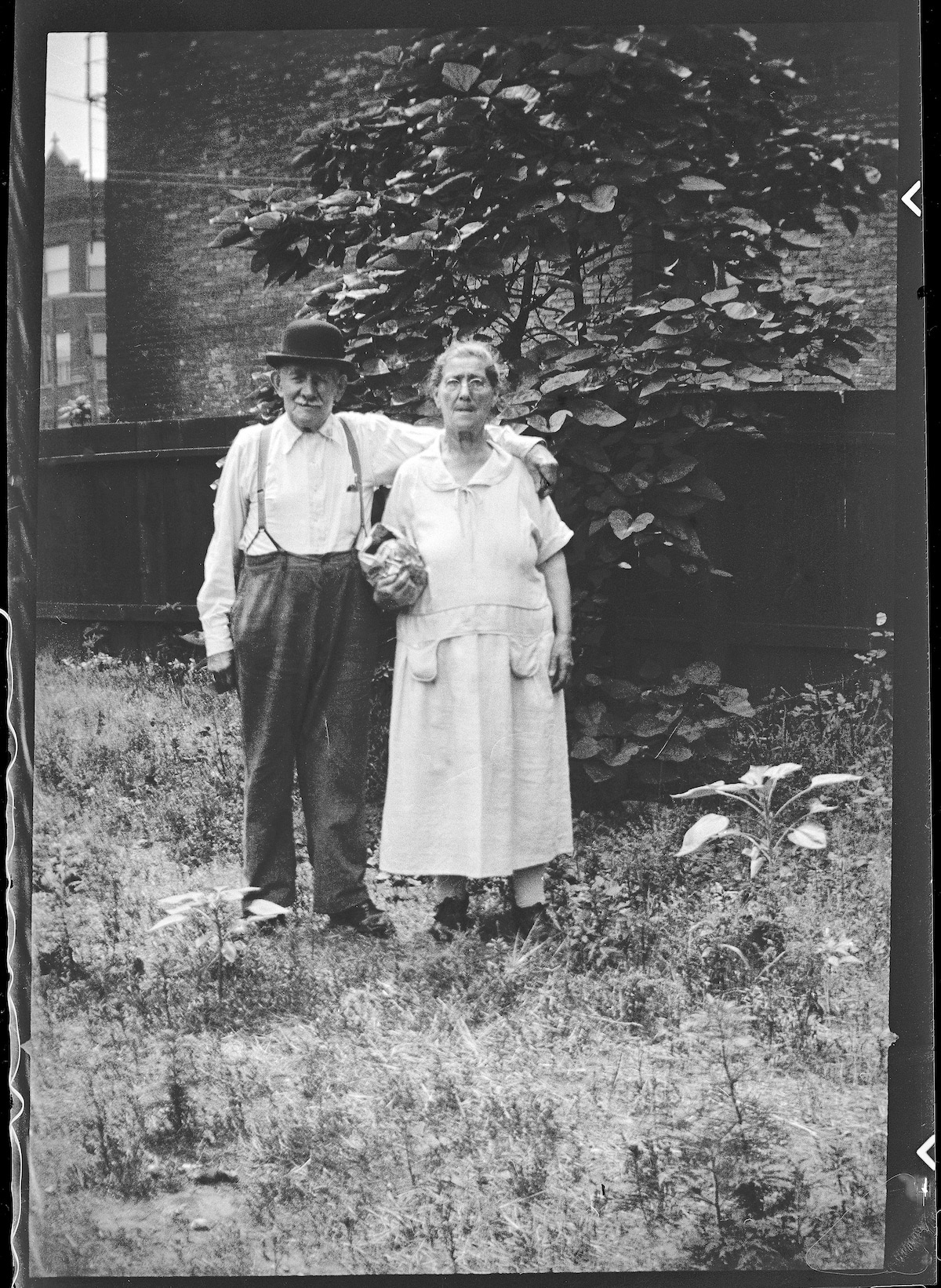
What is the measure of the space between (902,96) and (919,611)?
1.71m

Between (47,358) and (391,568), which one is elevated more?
(47,358)

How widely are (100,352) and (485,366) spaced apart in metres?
1.31

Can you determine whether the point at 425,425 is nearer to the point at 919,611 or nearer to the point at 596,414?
the point at 596,414

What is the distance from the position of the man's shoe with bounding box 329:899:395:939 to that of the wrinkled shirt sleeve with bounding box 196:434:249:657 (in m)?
0.95

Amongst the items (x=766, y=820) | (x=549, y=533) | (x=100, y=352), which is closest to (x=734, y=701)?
(x=766, y=820)

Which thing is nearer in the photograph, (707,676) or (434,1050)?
(434,1050)

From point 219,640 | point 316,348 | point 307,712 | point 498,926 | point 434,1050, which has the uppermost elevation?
point 316,348

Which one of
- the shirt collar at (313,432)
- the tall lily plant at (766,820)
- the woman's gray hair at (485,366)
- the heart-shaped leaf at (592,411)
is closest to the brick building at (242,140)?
the shirt collar at (313,432)

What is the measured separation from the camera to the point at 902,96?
4.20 meters

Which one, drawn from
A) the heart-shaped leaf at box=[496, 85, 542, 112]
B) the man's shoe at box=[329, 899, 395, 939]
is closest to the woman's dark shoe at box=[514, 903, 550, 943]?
the man's shoe at box=[329, 899, 395, 939]

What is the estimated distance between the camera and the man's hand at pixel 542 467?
4.16 m

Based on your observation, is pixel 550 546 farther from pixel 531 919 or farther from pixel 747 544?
pixel 531 919

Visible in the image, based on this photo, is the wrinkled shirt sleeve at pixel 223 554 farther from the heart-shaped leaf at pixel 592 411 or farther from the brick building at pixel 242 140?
the heart-shaped leaf at pixel 592 411

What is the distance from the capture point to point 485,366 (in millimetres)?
4117
